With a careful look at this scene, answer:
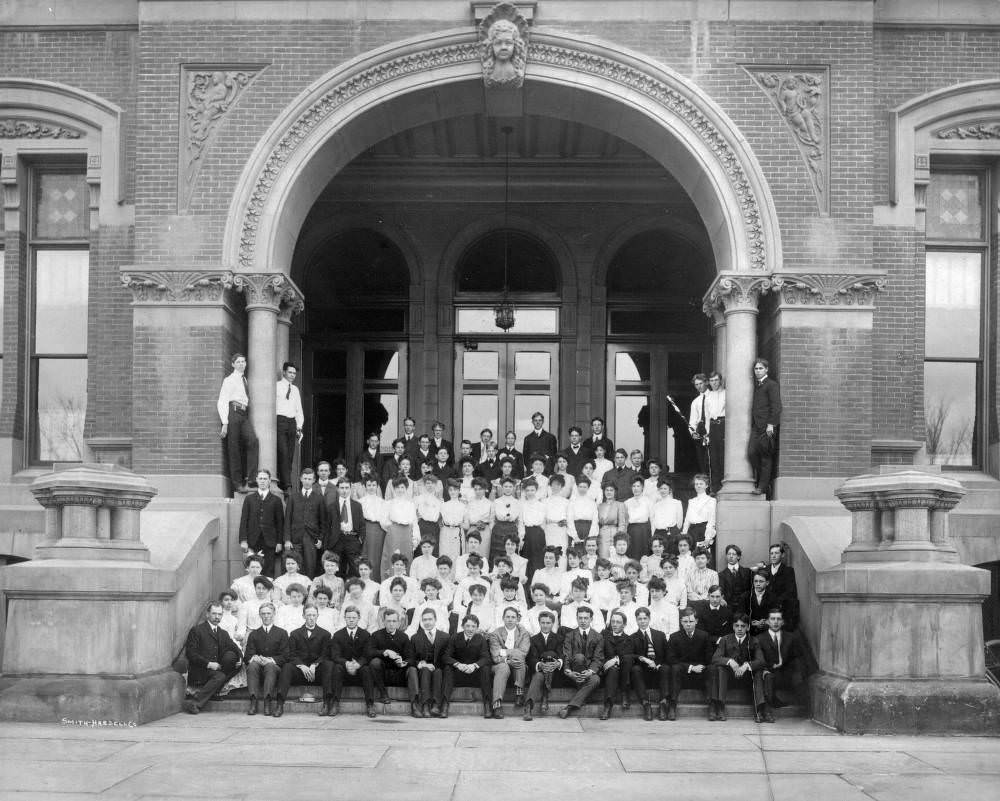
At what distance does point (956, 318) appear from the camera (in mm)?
18297

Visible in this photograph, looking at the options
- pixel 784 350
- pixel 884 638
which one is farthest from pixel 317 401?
pixel 884 638

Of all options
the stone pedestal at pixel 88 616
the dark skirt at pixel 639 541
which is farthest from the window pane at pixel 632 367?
the stone pedestal at pixel 88 616

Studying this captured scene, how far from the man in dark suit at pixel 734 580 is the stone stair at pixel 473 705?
1.32 meters

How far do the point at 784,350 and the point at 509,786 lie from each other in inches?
331

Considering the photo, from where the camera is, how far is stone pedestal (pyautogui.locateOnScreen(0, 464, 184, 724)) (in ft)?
39.4

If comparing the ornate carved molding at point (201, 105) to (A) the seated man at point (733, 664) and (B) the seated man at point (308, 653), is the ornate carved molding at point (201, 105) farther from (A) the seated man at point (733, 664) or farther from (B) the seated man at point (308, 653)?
(A) the seated man at point (733, 664)

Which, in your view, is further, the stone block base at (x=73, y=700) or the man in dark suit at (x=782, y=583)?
the man in dark suit at (x=782, y=583)

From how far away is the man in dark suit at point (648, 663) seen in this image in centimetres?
1288

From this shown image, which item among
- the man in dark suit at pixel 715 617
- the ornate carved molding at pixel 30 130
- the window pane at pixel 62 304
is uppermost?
the ornate carved molding at pixel 30 130

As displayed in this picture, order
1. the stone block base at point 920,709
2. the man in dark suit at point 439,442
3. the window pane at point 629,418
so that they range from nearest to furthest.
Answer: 1. the stone block base at point 920,709
2. the man in dark suit at point 439,442
3. the window pane at point 629,418

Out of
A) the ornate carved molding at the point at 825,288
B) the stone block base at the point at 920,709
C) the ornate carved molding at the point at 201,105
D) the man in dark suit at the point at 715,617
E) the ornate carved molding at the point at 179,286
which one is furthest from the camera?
the ornate carved molding at the point at 201,105

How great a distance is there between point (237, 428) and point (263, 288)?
6.12 ft

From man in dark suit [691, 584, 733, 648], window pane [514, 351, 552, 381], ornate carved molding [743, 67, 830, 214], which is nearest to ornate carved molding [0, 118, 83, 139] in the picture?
window pane [514, 351, 552, 381]

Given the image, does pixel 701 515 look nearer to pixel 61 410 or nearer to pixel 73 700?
pixel 73 700
